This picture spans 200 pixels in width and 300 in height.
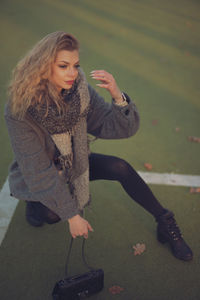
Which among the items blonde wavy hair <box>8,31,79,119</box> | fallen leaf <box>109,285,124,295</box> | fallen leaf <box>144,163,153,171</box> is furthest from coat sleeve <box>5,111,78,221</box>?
fallen leaf <box>144,163,153,171</box>

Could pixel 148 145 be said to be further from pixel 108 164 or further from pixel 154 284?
pixel 154 284

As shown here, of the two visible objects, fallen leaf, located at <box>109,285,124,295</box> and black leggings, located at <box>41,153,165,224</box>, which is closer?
fallen leaf, located at <box>109,285,124,295</box>

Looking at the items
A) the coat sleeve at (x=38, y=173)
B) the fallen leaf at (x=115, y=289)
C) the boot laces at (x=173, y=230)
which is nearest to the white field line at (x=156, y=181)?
the boot laces at (x=173, y=230)

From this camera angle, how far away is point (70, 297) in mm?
2535

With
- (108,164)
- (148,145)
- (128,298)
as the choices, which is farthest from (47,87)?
(148,145)

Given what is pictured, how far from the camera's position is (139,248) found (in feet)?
10.2

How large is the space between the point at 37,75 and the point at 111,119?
2.77ft

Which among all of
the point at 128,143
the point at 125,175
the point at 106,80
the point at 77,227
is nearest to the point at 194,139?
the point at 128,143

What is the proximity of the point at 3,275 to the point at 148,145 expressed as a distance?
2.51 meters

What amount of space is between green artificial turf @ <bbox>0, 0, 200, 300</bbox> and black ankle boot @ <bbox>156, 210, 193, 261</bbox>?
0.27 ft

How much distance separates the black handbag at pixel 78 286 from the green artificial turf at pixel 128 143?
0.13 m

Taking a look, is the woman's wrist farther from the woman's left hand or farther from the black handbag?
the black handbag

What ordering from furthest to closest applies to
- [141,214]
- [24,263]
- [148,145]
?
[148,145] < [141,214] < [24,263]

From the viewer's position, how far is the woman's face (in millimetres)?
2410
